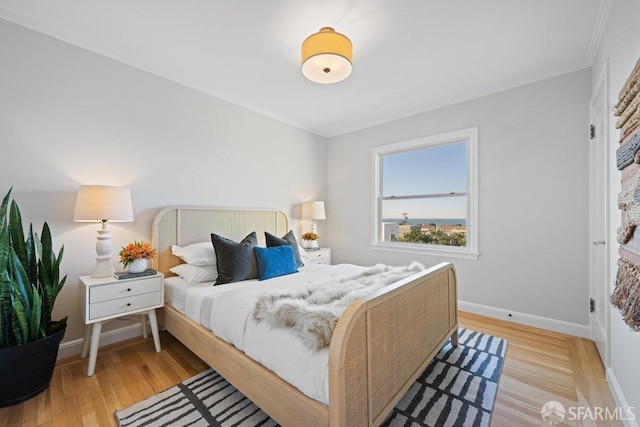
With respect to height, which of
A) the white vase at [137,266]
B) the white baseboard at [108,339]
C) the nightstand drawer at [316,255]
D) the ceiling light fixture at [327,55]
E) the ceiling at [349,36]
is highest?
the ceiling at [349,36]

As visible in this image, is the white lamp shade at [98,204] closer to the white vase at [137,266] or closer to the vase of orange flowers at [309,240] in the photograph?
the white vase at [137,266]

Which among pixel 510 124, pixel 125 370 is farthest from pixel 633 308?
pixel 125 370

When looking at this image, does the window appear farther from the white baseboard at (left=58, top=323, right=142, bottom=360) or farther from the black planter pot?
the black planter pot

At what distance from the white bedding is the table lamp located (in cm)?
52

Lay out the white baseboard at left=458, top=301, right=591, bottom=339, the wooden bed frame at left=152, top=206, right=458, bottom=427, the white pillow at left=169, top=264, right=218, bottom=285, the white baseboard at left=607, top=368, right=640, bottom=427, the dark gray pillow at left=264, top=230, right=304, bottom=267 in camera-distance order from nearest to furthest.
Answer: the wooden bed frame at left=152, top=206, right=458, bottom=427 < the white baseboard at left=607, top=368, right=640, bottom=427 < the white pillow at left=169, top=264, right=218, bottom=285 < the white baseboard at left=458, top=301, right=591, bottom=339 < the dark gray pillow at left=264, top=230, right=304, bottom=267

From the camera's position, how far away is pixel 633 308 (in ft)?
3.54

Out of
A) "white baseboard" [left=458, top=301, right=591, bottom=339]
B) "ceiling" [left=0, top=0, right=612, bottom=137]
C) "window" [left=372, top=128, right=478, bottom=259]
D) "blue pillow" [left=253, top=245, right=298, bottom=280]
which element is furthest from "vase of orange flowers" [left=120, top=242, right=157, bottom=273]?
"white baseboard" [left=458, top=301, right=591, bottom=339]

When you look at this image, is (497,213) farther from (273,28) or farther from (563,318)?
(273,28)

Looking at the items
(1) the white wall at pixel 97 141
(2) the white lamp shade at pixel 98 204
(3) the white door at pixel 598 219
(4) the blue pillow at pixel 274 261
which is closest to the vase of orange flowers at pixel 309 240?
(1) the white wall at pixel 97 141

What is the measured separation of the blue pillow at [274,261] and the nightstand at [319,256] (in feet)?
3.57

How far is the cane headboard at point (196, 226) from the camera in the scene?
2639mm

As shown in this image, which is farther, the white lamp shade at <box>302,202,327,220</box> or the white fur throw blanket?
the white lamp shade at <box>302,202,327,220</box>

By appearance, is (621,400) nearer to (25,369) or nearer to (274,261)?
(274,261)

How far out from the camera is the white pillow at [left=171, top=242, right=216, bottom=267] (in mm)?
2510
